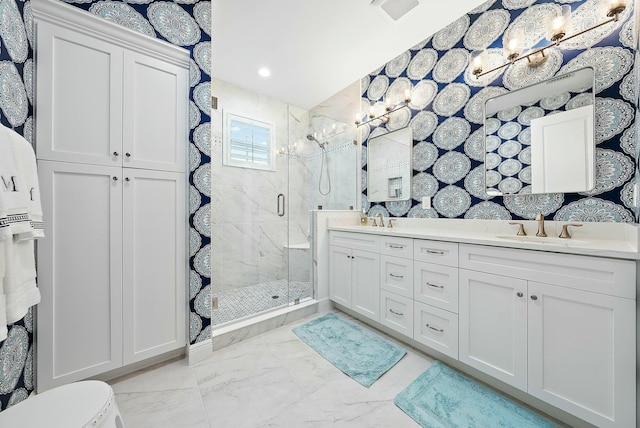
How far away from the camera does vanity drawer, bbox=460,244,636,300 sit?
0.98 metres

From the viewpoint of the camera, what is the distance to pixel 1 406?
0.99 metres

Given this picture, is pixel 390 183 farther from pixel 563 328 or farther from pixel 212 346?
pixel 212 346

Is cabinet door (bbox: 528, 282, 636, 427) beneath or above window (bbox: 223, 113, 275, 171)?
beneath

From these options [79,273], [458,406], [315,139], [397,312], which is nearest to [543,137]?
[397,312]

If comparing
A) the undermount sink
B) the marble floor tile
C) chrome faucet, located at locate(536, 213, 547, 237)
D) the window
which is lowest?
the marble floor tile

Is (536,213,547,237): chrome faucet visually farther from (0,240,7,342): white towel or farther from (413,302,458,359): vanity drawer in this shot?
(0,240,7,342): white towel

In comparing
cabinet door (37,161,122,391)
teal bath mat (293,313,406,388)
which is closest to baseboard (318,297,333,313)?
teal bath mat (293,313,406,388)

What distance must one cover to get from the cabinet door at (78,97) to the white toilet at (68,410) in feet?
3.71

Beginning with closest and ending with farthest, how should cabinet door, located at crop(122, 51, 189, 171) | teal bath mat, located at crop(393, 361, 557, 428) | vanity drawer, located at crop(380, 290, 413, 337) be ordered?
1. teal bath mat, located at crop(393, 361, 557, 428)
2. cabinet door, located at crop(122, 51, 189, 171)
3. vanity drawer, located at crop(380, 290, 413, 337)

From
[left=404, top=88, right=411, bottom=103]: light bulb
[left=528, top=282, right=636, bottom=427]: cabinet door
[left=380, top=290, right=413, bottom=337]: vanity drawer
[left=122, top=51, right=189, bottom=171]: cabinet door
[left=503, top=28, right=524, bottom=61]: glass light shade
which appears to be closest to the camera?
[left=528, top=282, right=636, bottom=427]: cabinet door

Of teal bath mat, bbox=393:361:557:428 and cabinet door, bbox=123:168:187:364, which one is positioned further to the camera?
cabinet door, bbox=123:168:187:364

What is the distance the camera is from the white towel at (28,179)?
867mm

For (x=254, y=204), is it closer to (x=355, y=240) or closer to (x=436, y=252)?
(x=355, y=240)

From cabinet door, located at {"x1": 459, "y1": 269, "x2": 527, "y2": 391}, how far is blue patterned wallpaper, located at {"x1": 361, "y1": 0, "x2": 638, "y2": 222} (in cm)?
68
